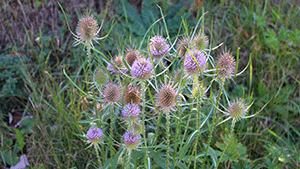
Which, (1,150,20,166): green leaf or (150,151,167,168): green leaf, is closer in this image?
(150,151,167,168): green leaf

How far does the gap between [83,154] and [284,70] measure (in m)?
2.24

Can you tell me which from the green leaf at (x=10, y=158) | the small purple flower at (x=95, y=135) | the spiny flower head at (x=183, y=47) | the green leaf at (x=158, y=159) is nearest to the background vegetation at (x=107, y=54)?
the green leaf at (x=10, y=158)

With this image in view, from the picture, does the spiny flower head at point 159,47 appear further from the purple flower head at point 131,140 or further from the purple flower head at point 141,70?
the purple flower head at point 131,140

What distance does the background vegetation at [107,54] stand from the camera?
2391 millimetres

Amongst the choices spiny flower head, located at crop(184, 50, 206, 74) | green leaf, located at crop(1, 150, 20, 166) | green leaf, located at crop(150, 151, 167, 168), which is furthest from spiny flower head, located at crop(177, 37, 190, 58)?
green leaf, located at crop(1, 150, 20, 166)

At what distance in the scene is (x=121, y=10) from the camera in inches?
131

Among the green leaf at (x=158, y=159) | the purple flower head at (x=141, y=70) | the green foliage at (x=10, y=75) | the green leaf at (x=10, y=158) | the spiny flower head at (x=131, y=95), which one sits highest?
the purple flower head at (x=141, y=70)

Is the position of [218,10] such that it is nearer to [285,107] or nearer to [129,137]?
[285,107]

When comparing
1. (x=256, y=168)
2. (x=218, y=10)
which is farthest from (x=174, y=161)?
Answer: (x=218, y=10)

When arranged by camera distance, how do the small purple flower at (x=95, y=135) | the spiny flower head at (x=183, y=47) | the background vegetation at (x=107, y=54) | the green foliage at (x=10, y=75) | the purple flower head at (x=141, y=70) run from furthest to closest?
1. the green foliage at (x=10, y=75)
2. the background vegetation at (x=107, y=54)
3. the small purple flower at (x=95, y=135)
4. the spiny flower head at (x=183, y=47)
5. the purple flower head at (x=141, y=70)

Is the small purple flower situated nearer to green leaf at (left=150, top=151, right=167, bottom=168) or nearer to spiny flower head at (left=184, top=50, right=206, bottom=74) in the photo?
green leaf at (left=150, top=151, right=167, bottom=168)

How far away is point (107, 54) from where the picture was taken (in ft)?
10.7

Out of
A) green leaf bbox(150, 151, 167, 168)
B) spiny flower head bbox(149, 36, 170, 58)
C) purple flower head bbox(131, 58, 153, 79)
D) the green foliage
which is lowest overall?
the green foliage

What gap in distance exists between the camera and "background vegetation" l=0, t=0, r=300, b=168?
7.84ft
